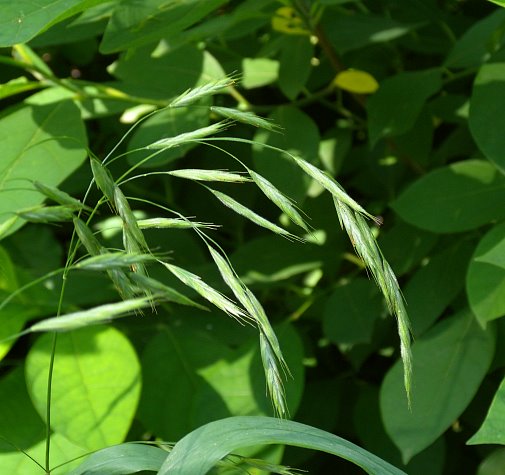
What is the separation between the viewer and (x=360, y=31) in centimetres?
134

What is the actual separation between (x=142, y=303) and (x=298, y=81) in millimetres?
812

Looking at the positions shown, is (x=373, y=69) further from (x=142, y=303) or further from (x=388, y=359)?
(x=142, y=303)

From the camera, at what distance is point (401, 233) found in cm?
143

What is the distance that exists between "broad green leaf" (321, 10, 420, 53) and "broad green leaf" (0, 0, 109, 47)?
0.48 meters

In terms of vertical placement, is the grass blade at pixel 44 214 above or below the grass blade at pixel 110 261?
above

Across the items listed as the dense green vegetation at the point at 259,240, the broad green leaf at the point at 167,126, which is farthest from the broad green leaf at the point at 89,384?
the broad green leaf at the point at 167,126

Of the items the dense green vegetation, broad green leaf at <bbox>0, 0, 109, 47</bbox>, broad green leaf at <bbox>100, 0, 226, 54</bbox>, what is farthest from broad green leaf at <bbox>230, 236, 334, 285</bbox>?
broad green leaf at <bbox>0, 0, 109, 47</bbox>

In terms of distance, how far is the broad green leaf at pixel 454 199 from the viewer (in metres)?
1.25

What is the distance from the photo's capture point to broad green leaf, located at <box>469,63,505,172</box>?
45.1 inches

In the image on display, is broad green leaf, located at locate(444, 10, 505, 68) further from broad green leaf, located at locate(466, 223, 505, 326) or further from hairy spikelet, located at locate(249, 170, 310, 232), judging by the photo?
hairy spikelet, located at locate(249, 170, 310, 232)

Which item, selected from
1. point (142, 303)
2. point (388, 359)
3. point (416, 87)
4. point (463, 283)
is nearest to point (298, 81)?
point (416, 87)

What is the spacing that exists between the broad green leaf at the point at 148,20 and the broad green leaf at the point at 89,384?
37 centimetres

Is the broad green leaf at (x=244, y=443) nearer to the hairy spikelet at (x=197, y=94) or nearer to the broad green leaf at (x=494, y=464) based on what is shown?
the hairy spikelet at (x=197, y=94)

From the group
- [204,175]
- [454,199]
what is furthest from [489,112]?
[204,175]
